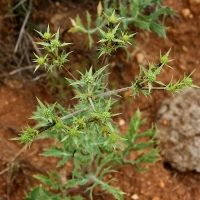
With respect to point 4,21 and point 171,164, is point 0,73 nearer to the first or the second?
point 4,21

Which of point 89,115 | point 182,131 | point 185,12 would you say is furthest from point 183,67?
point 89,115

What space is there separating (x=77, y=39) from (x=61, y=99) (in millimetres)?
616

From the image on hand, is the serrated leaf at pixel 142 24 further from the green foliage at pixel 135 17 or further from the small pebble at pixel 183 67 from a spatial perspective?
the small pebble at pixel 183 67

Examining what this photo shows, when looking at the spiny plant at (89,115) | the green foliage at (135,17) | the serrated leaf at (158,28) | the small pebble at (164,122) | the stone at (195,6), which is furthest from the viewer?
the stone at (195,6)

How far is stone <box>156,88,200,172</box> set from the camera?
3.46 m

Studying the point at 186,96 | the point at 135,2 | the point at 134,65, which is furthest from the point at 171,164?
the point at 135,2

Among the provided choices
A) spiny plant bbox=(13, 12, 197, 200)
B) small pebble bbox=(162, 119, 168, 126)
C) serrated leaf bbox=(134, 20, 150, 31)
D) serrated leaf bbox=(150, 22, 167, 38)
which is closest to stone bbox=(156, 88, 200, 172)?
small pebble bbox=(162, 119, 168, 126)

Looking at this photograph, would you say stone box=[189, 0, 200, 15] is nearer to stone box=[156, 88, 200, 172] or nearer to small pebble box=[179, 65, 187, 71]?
small pebble box=[179, 65, 187, 71]

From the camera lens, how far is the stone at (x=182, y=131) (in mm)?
3459

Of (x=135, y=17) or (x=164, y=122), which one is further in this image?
(x=164, y=122)

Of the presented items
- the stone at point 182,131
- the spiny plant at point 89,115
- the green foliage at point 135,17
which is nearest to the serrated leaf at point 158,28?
the green foliage at point 135,17

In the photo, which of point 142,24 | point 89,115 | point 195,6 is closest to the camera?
point 89,115

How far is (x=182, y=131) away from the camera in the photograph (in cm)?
349

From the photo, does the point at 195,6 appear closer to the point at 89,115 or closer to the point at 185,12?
the point at 185,12
